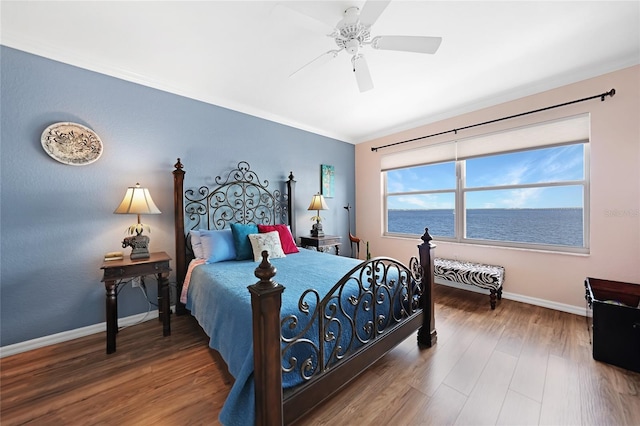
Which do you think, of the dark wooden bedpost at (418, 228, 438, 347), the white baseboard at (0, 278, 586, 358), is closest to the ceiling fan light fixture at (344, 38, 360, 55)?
the dark wooden bedpost at (418, 228, 438, 347)

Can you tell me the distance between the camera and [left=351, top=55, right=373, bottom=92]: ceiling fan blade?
1976mm

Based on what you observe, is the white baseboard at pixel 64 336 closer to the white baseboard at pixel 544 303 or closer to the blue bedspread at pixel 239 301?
the blue bedspread at pixel 239 301

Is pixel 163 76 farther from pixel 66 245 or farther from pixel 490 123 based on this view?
pixel 490 123

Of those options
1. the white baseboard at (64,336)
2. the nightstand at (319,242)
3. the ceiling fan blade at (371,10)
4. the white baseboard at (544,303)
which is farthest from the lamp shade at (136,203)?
the white baseboard at (544,303)

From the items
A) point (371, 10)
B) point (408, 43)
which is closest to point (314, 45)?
point (371, 10)

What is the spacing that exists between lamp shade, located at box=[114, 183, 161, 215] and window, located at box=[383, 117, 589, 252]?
12.6 ft

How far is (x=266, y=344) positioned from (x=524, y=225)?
3815mm

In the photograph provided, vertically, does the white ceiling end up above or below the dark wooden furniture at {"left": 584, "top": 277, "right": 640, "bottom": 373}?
above

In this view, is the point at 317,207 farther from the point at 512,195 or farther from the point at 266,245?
the point at 512,195

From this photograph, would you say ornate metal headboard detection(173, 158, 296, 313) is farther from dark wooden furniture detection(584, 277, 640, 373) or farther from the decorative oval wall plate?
dark wooden furniture detection(584, 277, 640, 373)

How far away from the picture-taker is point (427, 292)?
2066 millimetres

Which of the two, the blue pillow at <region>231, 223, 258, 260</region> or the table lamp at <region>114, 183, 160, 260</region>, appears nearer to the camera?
the table lamp at <region>114, 183, 160, 260</region>

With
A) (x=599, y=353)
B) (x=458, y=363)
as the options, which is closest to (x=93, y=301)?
(x=458, y=363)

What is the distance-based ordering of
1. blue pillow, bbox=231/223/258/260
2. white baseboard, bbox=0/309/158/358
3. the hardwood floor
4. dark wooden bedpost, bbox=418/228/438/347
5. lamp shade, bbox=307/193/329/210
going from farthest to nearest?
1. lamp shade, bbox=307/193/329/210
2. blue pillow, bbox=231/223/258/260
3. dark wooden bedpost, bbox=418/228/438/347
4. white baseboard, bbox=0/309/158/358
5. the hardwood floor
